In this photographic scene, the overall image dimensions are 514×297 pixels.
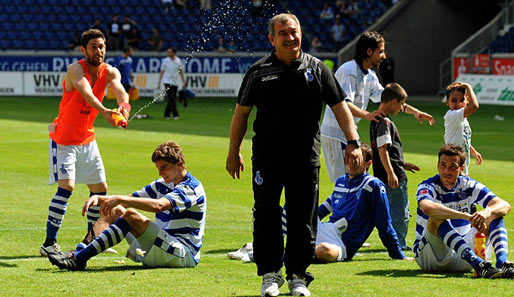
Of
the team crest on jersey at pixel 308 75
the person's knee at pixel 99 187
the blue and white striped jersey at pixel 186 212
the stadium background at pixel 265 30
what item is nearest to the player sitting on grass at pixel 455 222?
the team crest on jersey at pixel 308 75

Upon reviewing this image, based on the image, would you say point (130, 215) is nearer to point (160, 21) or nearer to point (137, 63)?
point (137, 63)

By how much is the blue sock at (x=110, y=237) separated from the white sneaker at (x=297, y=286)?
63.7 inches

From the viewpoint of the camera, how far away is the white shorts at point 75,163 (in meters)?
9.30

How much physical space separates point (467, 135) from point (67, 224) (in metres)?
4.73

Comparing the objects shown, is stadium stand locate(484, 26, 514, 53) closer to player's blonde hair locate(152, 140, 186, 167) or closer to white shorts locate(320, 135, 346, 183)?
white shorts locate(320, 135, 346, 183)

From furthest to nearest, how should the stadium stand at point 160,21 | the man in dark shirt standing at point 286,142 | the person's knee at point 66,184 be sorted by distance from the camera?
the stadium stand at point 160,21, the person's knee at point 66,184, the man in dark shirt standing at point 286,142

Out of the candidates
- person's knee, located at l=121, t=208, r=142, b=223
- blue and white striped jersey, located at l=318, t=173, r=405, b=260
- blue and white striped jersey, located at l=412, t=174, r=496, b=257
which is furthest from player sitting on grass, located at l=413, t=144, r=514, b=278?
person's knee, located at l=121, t=208, r=142, b=223

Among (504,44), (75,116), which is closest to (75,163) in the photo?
(75,116)

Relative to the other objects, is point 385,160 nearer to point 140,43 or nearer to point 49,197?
point 49,197

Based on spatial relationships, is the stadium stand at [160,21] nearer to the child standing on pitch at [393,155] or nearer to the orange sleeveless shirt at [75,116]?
the child standing on pitch at [393,155]

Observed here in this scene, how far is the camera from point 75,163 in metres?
9.45

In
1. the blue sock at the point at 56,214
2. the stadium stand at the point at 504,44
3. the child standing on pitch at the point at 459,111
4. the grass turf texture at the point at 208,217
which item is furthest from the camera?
the stadium stand at the point at 504,44

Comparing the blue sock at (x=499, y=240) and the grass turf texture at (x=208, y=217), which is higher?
the blue sock at (x=499, y=240)

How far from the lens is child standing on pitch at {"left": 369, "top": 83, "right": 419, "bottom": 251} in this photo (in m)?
9.42
